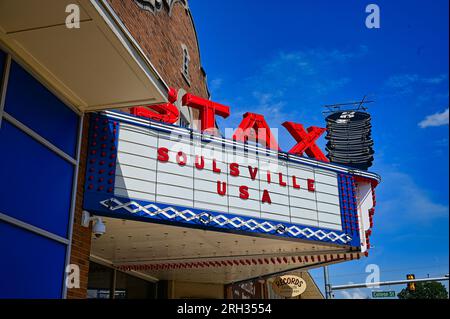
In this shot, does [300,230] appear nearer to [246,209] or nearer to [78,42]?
[246,209]

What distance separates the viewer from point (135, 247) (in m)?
13.2

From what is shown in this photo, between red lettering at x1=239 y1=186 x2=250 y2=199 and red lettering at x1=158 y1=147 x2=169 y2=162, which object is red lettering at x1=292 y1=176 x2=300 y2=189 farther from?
red lettering at x1=158 y1=147 x2=169 y2=162

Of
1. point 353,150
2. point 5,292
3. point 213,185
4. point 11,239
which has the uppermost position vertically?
point 353,150

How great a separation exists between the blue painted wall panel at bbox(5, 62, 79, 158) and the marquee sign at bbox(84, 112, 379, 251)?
753 mm

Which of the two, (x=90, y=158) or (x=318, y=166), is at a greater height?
(x=318, y=166)

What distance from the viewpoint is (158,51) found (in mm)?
15414

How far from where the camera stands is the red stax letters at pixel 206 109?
1254 centimetres

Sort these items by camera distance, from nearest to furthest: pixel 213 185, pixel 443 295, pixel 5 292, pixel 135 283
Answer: pixel 5 292 → pixel 213 185 → pixel 135 283 → pixel 443 295

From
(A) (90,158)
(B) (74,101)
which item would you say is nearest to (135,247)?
(A) (90,158)

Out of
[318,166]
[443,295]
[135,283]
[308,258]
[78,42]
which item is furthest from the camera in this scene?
[443,295]

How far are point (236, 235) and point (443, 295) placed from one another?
79306 millimetres

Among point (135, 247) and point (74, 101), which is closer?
point (74, 101)

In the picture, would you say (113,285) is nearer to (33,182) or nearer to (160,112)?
(160,112)

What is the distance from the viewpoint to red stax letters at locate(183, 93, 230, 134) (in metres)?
12.5
